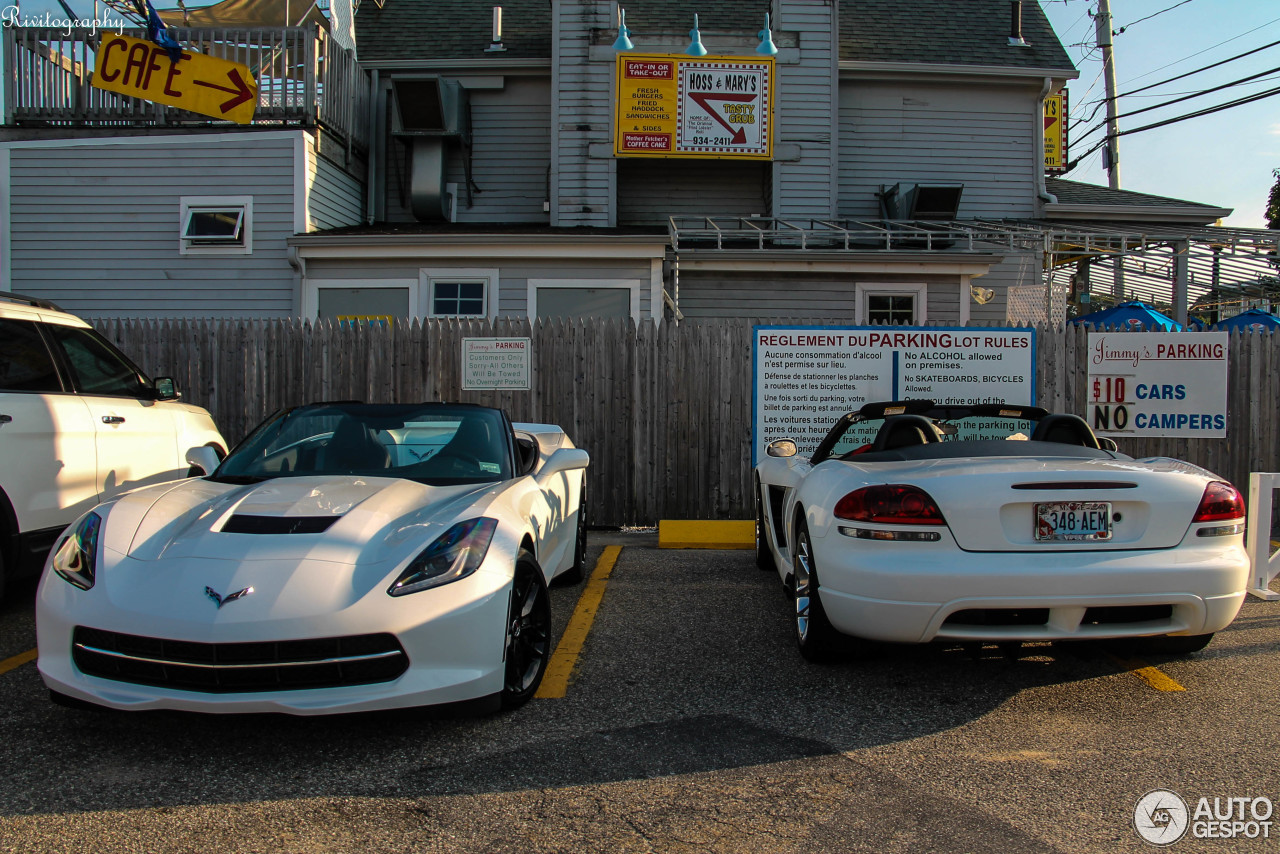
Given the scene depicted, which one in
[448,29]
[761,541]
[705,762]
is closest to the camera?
[705,762]

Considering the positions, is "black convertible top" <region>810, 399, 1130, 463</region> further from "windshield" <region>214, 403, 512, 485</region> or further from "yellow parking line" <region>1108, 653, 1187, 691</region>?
"windshield" <region>214, 403, 512, 485</region>

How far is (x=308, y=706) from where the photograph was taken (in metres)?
3.04

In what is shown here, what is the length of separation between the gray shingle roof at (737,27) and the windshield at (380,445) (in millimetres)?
12810

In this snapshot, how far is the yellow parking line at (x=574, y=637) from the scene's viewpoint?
157 inches

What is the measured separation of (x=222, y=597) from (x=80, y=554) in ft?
2.61

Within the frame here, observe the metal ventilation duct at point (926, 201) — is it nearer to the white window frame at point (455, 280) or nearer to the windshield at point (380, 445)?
the white window frame at point (455, 280)

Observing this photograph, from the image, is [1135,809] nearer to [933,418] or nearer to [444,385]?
[933,418]

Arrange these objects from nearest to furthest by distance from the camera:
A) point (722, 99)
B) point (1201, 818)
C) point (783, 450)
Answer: point (1201, 818)
point (783, 450)
point (722, 99)

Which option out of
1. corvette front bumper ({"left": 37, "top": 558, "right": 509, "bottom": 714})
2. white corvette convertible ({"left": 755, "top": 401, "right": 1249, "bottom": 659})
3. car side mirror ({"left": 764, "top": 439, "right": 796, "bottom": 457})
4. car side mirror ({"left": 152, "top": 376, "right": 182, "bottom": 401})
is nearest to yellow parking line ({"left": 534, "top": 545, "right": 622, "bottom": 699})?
corvette front bumper ({"left": 37, "top": 558, "right": 509, "bottom": 714})

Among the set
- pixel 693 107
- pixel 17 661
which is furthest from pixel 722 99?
pixel 17 661

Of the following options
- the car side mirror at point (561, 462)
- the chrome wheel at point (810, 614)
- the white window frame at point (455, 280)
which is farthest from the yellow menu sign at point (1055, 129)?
the chrome wheel at point (810, 614)

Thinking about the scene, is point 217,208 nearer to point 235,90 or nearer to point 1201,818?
point 235,90

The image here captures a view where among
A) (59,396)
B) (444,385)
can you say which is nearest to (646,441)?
(444,385)

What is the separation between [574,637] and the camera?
4805mm
